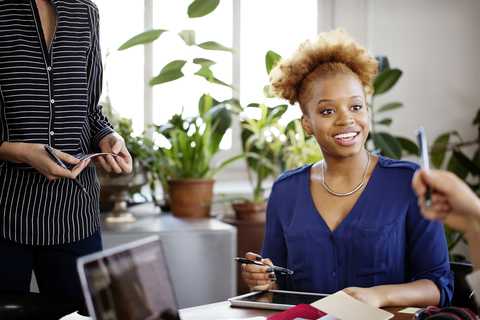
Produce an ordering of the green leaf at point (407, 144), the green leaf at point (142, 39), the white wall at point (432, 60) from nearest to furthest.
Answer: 1. the green leaf at point (142, 39)
2. the green leaf at point (407, 144)
3. the white wall at point (432, 60)

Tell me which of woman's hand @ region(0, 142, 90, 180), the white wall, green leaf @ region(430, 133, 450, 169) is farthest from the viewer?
the white wall

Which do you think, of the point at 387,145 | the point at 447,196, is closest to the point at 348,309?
the point at 447,196

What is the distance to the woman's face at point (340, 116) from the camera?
4.13 ft

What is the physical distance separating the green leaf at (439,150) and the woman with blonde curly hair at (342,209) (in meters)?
1.82

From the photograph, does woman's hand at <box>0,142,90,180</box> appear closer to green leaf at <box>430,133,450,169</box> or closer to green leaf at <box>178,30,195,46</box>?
green leaf at <box>178,30,195,46</box>

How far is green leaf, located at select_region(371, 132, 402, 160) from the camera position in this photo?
8.06ft

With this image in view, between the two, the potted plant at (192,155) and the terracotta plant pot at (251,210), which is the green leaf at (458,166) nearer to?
the terracotta plant pot at (251,210)

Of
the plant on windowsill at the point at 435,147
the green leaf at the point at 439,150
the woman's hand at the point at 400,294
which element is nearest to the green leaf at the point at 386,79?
the plant on windowsill at the point at 435,147

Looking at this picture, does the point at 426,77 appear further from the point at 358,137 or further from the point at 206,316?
the point at 206,316

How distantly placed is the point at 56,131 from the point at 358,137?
846 millimetres

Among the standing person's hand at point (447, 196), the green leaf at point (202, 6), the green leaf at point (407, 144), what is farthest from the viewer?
the green leaf at point (407, 144)

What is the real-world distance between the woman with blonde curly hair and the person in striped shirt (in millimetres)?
489

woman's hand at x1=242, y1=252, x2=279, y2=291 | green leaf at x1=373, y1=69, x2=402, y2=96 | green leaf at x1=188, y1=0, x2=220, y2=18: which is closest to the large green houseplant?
green leaf at x1=188, y1=0, x2=220, y2=18

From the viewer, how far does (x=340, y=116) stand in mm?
1270
